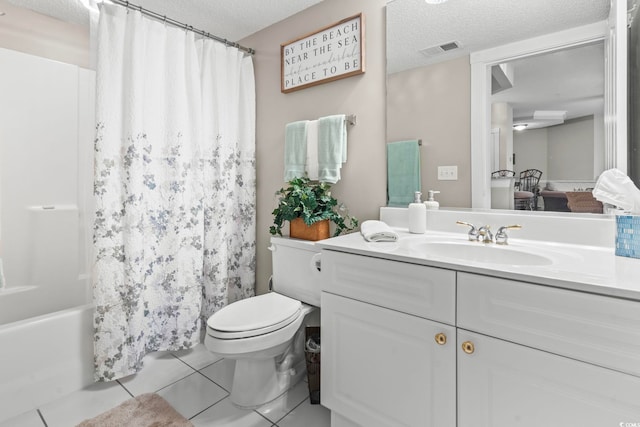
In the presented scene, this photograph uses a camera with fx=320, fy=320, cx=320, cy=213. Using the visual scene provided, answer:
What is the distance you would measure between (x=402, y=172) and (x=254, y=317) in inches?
42.1

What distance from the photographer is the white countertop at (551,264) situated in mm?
808

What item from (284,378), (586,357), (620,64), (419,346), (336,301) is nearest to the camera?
(586,357)

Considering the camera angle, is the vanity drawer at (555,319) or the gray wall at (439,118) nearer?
the vanity drawer at (555,319)

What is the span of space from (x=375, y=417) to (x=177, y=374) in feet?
3.96

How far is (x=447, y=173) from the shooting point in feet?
5.24

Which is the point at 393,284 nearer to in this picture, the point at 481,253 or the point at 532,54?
the point at 481,253

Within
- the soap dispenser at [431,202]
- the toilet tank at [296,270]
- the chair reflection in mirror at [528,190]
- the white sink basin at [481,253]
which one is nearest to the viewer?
the white sink basin at [481,253]

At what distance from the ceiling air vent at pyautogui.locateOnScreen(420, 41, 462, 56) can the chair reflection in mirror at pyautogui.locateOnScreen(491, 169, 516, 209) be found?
0.65m

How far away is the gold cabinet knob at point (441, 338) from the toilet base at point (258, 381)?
89 centimetres

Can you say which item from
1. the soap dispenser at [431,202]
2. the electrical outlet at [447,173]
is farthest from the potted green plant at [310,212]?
the electrical outlet at [447,173]

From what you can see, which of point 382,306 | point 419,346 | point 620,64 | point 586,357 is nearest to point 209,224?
point 382,306

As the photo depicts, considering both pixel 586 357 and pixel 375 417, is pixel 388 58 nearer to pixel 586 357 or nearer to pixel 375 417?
pixel 586 357

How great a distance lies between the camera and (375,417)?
48.4 inches

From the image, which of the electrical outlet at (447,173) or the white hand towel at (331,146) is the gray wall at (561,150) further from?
the white hand towel at (331,146)
